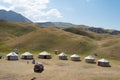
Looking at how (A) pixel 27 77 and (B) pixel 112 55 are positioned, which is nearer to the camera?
(A) pixel 27 77

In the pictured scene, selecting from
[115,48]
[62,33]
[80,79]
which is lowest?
[80,79]

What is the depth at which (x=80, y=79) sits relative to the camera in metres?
60.9

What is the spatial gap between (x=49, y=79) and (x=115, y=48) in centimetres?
8493

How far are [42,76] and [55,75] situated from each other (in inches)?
126

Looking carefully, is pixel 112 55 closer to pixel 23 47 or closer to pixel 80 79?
pixel 23 47

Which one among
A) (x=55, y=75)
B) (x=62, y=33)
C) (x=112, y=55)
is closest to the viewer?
(x=55, y=75)

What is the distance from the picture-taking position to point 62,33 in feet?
575

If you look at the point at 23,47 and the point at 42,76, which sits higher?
the point at 23,47

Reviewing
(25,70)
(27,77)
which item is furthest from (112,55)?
(27,77)

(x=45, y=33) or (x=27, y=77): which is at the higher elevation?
(x=45, y=33)

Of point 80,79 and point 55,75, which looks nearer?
point 80,79

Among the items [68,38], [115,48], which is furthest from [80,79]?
[68,38]

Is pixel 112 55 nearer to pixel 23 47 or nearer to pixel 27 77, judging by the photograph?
pixel 23 47

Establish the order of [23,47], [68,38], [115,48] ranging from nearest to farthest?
[115,48] < [23,47] < [68,38]
